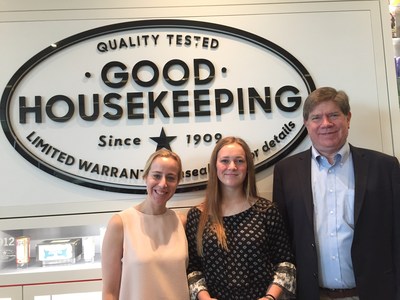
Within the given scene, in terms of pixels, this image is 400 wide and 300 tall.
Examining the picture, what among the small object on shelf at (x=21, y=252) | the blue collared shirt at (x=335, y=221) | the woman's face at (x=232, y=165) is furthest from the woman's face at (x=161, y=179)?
the small object on shelf at (x=21, y=252)

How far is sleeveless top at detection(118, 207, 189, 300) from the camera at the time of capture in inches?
67.1

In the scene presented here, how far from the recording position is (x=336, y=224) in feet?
5.81

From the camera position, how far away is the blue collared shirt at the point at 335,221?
1.76m

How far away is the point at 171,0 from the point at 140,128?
869 mm

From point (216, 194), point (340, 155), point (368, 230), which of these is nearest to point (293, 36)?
point (340, 155)

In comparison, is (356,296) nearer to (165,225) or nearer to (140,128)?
(165,225)

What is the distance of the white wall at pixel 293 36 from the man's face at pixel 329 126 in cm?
39

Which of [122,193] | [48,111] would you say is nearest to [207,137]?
[122,193]

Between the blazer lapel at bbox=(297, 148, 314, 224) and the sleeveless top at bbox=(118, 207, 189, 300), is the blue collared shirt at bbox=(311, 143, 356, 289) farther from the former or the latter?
the sleeveless top at bbox=(118, 207, 189, 300)

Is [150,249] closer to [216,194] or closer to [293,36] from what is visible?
[216,194]

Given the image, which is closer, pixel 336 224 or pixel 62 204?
pixel 336 224

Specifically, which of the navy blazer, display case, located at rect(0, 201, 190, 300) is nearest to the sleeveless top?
display case, located at rect(0, 201, 190, 300)

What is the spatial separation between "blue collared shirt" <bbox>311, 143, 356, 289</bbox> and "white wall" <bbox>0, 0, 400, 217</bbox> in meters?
0.41

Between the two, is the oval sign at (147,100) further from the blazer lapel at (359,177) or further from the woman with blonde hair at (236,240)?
the blazer lapel at (359,177)
